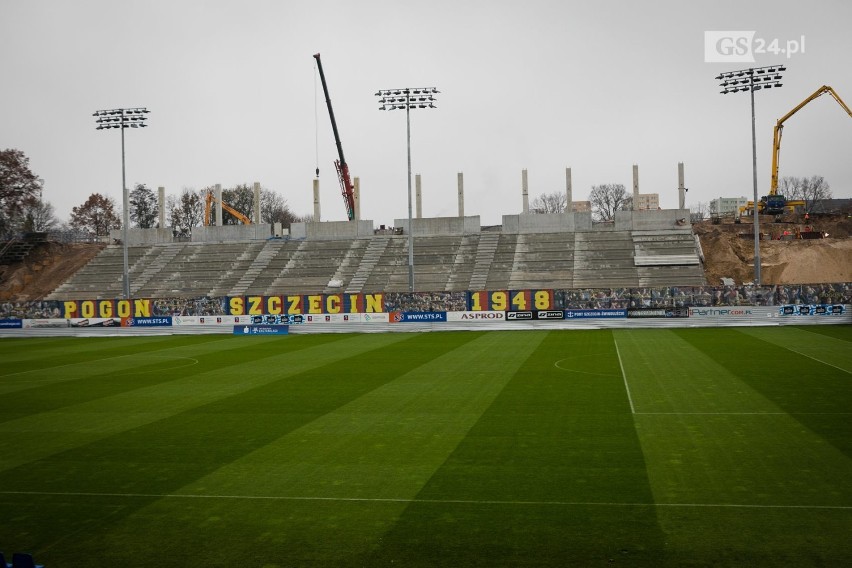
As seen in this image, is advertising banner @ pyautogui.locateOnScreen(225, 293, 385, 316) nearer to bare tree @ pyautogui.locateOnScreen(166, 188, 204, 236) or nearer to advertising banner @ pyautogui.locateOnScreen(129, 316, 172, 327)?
advertising banner @ pyautogui.locateOnScreen(129, 316, 172, 327)

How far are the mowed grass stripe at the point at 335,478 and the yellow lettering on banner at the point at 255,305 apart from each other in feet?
86.7

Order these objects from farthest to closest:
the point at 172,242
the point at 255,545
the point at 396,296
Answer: the point at 172,242
the point at 396,296
the point at 255,545

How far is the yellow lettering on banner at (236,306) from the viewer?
150ft

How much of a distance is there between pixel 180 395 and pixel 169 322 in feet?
91.0

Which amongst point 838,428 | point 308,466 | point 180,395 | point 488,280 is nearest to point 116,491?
point 308,466

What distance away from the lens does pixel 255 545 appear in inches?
348

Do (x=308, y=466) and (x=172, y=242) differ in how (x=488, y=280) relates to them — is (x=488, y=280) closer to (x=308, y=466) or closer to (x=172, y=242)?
(x=172, y=242)

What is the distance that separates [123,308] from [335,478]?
40.6 metres

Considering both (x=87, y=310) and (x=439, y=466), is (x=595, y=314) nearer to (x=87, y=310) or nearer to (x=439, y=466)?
(x=439, y=466)

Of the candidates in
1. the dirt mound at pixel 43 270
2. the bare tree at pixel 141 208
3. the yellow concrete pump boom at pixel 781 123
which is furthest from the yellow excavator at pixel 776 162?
the bare tree at pixel 141 208

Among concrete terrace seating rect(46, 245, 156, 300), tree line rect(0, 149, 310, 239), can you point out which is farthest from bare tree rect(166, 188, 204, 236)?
concrete terrace seating rect(46, 245, 156, 300)

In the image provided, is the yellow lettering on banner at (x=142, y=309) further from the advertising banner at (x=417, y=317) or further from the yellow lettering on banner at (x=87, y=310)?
the advertising banner at (x=417, y=317)

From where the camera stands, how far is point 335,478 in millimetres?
11492

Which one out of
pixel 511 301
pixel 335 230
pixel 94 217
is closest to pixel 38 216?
pixel 94 217
